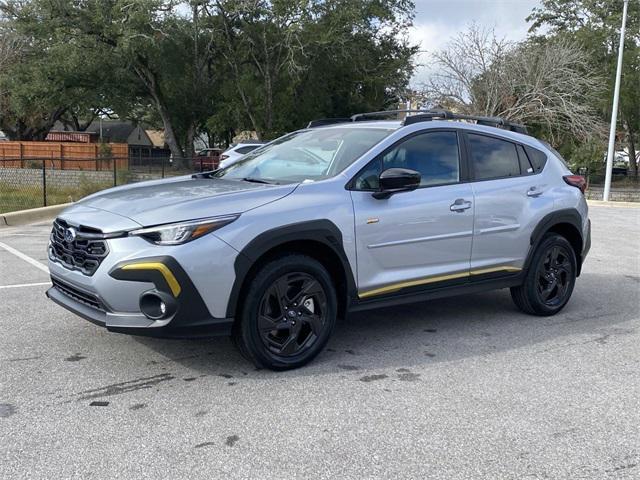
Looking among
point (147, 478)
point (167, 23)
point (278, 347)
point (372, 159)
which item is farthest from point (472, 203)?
point (167, 23)

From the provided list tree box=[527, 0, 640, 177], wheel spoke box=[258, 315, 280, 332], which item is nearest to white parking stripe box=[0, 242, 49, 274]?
wheel spoke box=[258, 315, 280, 332]

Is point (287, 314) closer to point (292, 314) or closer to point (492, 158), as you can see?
point (292, 314)

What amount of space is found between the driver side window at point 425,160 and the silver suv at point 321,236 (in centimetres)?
1

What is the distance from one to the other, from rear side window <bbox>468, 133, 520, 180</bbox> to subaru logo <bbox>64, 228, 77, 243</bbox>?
10.5 feet

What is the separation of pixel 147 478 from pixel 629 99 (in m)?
39.9

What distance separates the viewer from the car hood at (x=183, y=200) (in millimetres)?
3852

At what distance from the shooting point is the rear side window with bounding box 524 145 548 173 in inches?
227

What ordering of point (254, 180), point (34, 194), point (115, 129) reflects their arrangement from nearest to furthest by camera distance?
1. point (254, 180)
2. point (34, 194)
3. point (115, 129)

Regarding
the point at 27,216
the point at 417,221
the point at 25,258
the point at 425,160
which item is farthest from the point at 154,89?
the point at 417,221

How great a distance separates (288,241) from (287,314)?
1.64 feet

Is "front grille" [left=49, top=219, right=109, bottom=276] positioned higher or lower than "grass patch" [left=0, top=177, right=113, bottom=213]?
higher

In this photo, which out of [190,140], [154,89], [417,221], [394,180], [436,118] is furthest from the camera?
A: [190,140]

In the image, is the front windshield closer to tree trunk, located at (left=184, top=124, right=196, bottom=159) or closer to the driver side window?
the driver side window

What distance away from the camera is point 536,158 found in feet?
19.1
